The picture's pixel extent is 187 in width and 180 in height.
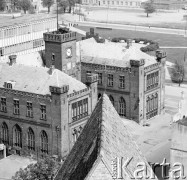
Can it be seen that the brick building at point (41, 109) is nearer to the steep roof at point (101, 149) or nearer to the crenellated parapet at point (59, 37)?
the crenellated parapet at point (59, 37)

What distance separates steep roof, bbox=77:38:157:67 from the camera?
8306 cm

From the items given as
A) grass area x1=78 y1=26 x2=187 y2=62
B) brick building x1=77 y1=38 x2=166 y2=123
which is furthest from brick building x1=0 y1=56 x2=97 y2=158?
grass area x1=78 y1=26 x2=187 y2=62

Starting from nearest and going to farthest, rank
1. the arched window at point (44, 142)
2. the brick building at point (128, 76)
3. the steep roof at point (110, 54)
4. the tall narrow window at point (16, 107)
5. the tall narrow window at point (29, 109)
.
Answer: the arched window at point (44, 142), the tall narrow window at point (29, 109), the tall narrow window at point (16, 107), the brick building at point (128, 76), the steep roof at point (110, 54)

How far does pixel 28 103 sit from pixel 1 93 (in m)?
4.36

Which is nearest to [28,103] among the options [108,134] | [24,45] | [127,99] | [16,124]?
[16,124]

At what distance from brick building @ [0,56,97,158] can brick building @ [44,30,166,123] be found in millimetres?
9404

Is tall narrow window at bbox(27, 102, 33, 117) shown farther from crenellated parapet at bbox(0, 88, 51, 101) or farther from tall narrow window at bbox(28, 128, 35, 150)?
tall narrow window at bbox(28, 128, 35, 150)

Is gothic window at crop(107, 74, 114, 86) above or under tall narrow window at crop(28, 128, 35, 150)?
above

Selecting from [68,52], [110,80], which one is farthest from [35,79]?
[110,80]

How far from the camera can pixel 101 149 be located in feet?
60.2

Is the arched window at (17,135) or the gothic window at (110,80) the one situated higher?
the gothic window at (110,80)

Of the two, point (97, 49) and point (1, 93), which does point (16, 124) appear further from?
point (97, 49)

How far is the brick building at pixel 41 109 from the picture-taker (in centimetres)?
6662

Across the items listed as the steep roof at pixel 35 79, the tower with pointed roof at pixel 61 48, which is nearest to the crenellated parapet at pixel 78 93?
the steep roof at pixel 35 79
